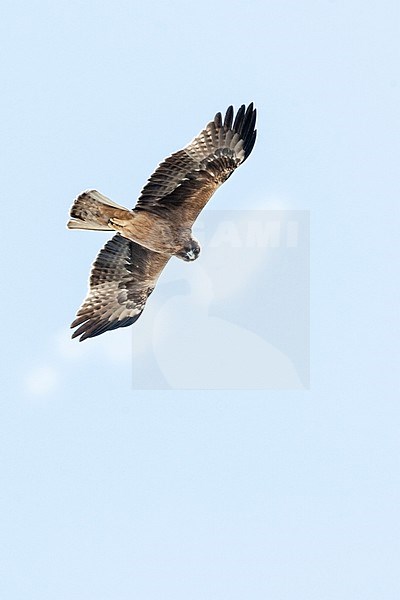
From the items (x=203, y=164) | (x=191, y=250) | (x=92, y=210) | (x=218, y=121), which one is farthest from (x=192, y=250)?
(x=218, y=121)

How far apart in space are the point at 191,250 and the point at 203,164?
0.87 metres

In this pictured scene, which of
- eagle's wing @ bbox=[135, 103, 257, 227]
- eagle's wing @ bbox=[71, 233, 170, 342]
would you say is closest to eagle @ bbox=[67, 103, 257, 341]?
eagle's wing @ bbox=[135, 103, 257, 227]

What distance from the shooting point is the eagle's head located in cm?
1403

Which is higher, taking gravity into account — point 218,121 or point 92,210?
point 218,121

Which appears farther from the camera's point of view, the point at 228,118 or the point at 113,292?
the point at 113,292

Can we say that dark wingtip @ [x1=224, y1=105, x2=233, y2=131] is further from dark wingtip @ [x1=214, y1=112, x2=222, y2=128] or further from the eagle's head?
the eagle's head

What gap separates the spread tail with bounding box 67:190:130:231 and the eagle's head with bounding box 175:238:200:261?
0.71m

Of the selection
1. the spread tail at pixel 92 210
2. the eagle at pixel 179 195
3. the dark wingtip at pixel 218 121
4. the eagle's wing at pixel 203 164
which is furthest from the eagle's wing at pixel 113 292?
the dark wingtip at pixel 218 121

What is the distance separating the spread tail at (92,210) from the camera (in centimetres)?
1392

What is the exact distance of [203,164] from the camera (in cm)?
1401

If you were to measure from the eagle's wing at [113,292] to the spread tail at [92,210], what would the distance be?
97 centimetres

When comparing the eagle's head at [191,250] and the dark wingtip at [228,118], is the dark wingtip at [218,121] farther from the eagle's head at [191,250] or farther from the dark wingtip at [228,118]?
the eagle's head at [191,250]

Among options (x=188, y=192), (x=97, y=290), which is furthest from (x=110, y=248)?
(x=188, y=192)

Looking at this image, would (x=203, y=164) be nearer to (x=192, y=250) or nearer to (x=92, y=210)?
(x=192, y=250)
